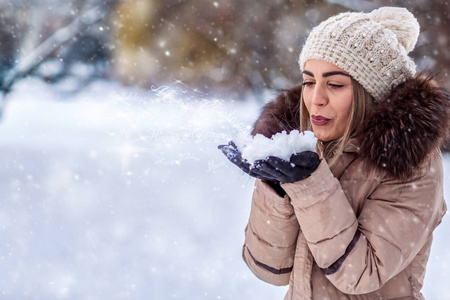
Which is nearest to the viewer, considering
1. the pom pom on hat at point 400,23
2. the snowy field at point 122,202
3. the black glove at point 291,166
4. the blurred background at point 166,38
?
the black glove at point 291,166

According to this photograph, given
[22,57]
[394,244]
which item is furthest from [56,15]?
[394,244]

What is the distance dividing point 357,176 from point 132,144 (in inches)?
115

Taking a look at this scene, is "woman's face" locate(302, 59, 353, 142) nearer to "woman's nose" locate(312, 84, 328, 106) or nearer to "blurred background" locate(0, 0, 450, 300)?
"woman's nose" locate(312, 84, 328, 106)

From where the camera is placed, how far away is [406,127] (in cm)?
88

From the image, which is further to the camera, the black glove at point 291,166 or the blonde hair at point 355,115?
the blonde hair at point 355,115

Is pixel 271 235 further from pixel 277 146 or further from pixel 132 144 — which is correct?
pixel 132 144

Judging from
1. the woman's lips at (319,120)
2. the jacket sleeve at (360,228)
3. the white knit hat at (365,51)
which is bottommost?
the jacket sleeve at (360,228)

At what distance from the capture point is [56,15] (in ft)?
11.5

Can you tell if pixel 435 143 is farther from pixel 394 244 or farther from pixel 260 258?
pixel 260 258

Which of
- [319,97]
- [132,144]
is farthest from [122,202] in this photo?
[319,97]

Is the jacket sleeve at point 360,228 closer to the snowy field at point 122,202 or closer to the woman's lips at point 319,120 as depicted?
the woman's lips at point 319,120

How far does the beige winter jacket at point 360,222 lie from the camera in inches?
33.6

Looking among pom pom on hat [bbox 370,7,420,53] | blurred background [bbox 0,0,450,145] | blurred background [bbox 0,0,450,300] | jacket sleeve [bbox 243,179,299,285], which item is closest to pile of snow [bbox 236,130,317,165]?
jacket sleeve [bbox 243,179,299,285]

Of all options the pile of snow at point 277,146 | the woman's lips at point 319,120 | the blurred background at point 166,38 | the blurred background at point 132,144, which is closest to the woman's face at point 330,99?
the woman's lips at point 319,120
